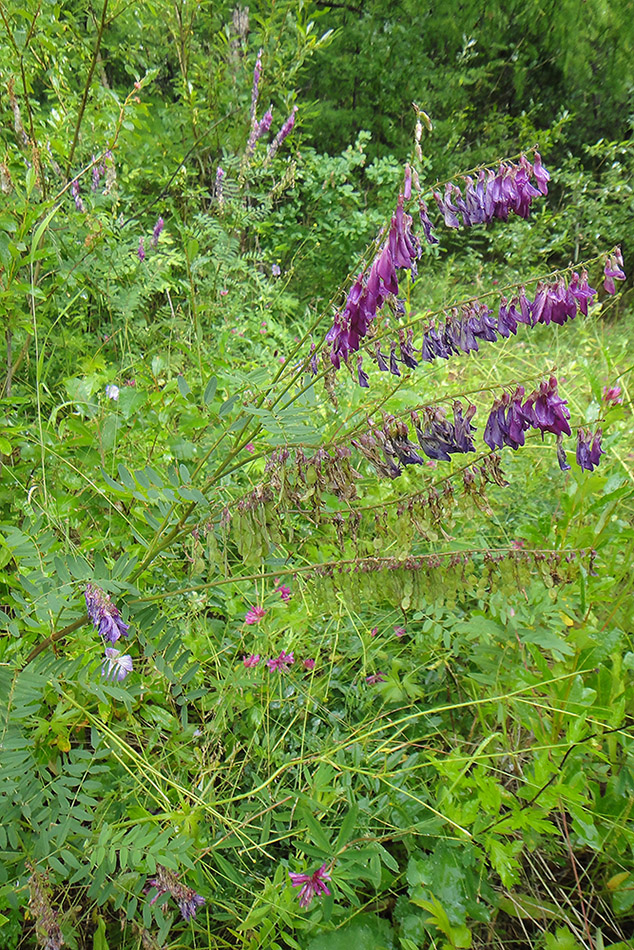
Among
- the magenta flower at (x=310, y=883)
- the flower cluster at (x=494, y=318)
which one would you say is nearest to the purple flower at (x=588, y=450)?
the flower cluster at (x=494, y=318)

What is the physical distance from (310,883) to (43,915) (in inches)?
18.4

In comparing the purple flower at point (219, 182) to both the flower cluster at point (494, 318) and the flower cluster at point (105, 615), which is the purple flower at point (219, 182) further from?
the flower cluster at point (105, 615)

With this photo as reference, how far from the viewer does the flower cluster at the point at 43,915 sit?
36.3 inches

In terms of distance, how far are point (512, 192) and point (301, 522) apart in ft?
3.53

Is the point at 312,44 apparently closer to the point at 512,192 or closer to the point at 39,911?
the point at 512,192

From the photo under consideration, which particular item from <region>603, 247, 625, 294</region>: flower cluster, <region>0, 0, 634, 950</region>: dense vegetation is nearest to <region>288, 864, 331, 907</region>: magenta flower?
<region>0, 0, 634, 950</region>: dense vegetation

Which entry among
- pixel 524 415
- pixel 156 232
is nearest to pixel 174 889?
pixel 524 415

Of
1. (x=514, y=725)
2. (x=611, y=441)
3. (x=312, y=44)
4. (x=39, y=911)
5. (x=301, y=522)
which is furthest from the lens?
(x=312, y=44)

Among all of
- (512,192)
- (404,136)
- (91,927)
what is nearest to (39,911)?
(91,927)

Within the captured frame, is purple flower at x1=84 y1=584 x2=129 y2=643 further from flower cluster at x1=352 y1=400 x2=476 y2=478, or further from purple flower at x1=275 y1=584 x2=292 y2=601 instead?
purple flower at x1=275 y1=584 x2=292 y2=601

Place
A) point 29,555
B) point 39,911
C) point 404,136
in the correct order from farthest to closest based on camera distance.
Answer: point 404,136 → point 29,555 → point 39,911

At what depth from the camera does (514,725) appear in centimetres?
133

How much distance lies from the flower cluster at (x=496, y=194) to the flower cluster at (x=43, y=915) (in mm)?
1372

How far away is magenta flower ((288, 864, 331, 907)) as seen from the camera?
38.5 inches
